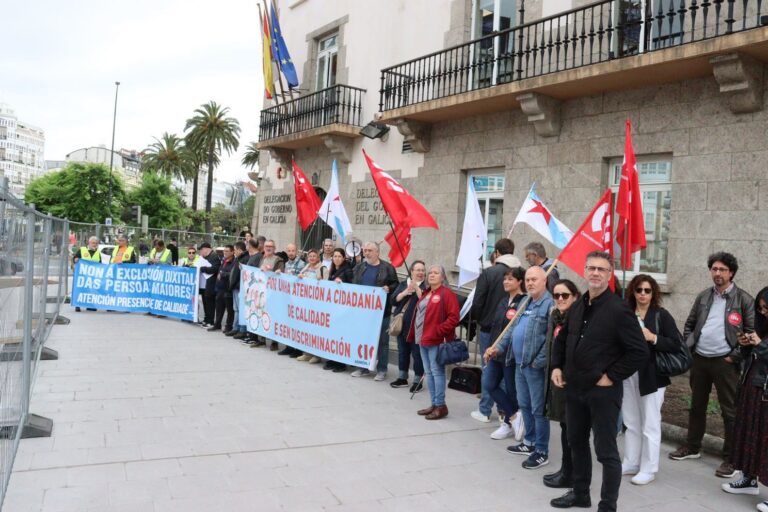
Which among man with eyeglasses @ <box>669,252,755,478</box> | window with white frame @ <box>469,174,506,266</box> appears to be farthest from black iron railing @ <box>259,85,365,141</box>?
man with eyeglasses @ <box>669,252,755,478</box>

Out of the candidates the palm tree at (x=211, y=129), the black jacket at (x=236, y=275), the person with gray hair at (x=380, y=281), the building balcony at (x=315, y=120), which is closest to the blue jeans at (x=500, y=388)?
the person with gray hair at (x=380, y=281)

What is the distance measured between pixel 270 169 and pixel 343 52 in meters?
5.06

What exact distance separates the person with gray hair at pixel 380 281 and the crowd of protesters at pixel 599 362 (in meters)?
0.76

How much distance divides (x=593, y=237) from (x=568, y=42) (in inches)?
230

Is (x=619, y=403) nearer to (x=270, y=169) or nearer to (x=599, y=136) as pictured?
(x=599, y=136)

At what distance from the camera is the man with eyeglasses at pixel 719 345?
546cm

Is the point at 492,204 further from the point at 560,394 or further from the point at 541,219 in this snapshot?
the point at 560,394

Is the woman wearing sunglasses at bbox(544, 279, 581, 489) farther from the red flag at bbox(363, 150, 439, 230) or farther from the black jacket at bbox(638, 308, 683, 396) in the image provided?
the red flag at bbox(363, 150, 439, 230)

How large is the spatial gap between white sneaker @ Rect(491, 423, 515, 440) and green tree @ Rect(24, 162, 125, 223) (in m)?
50.4

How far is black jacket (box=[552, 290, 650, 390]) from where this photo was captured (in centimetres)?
424

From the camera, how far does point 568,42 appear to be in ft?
35.8

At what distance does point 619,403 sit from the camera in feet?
14.4

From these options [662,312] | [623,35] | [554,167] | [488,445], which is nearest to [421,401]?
[488,445]

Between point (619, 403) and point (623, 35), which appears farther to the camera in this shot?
point (623, 35)
